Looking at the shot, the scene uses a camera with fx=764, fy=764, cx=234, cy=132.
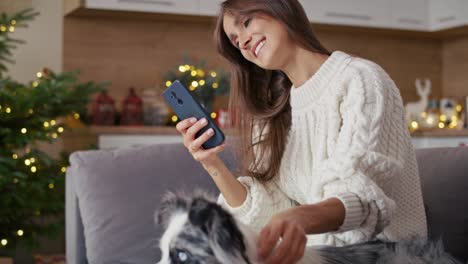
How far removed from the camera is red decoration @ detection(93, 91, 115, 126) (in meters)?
4.50

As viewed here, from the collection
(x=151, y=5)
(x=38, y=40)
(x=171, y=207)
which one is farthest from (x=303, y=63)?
(x=38, y=40)

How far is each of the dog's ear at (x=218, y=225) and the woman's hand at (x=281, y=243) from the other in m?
0.06

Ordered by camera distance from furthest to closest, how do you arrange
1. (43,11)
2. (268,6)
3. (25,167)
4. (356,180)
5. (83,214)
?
(43,11), (25,167), (83,214), (268,6), (356,180)

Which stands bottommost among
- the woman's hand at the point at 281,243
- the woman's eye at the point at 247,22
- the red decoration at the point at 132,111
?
the red decoration at the point at 132,111

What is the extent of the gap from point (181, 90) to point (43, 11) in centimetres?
A: 326

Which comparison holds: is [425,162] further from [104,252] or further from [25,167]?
[25,167]

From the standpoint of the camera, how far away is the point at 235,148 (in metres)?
2.02

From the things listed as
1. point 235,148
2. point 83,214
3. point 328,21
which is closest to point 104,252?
point 83,214

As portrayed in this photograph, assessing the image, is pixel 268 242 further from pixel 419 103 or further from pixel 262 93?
pixel 419 103

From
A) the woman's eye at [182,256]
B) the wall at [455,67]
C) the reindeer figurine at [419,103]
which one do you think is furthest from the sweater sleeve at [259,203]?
the wall at [455,67]

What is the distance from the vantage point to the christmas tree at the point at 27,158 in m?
3.62

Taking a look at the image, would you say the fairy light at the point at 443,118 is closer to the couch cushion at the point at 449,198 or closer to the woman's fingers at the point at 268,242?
the couch cushion at the point at 449,198

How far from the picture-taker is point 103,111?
450 cm

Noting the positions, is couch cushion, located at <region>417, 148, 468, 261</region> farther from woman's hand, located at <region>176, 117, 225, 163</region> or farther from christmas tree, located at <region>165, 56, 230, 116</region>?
christmas tree, located at <region>165, 56, 230, 116</region>
